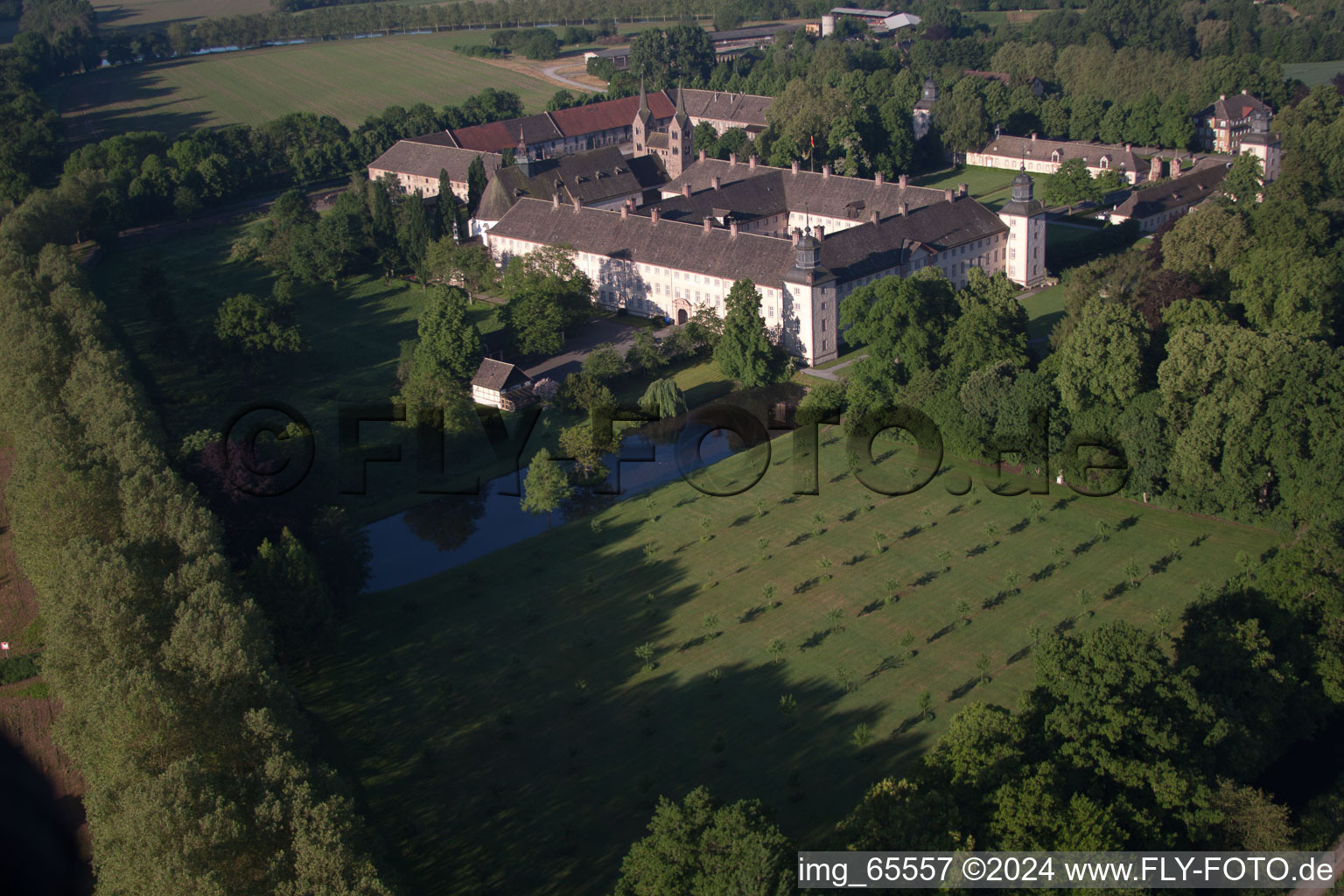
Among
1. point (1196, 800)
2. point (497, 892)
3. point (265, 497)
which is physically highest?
point (265, 497)

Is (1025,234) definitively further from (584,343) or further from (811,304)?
(584,343)

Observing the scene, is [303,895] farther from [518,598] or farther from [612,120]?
[612,120]

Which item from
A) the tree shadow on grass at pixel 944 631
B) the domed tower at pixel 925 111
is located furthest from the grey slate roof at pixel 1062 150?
the tree shadow on grass at pixel 944 631

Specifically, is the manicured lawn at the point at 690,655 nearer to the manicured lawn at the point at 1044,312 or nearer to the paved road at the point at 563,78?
the manicured lawn at the point at 1044,312

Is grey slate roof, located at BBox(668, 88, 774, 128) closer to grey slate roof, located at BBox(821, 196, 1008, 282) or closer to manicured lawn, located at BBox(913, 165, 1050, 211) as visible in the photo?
manicured lawn, located at BBox(913, 165, 1050, 211)

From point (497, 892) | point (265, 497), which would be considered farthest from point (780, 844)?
point (265, 497)

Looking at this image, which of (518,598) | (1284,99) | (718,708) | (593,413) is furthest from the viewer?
(1284,99)
